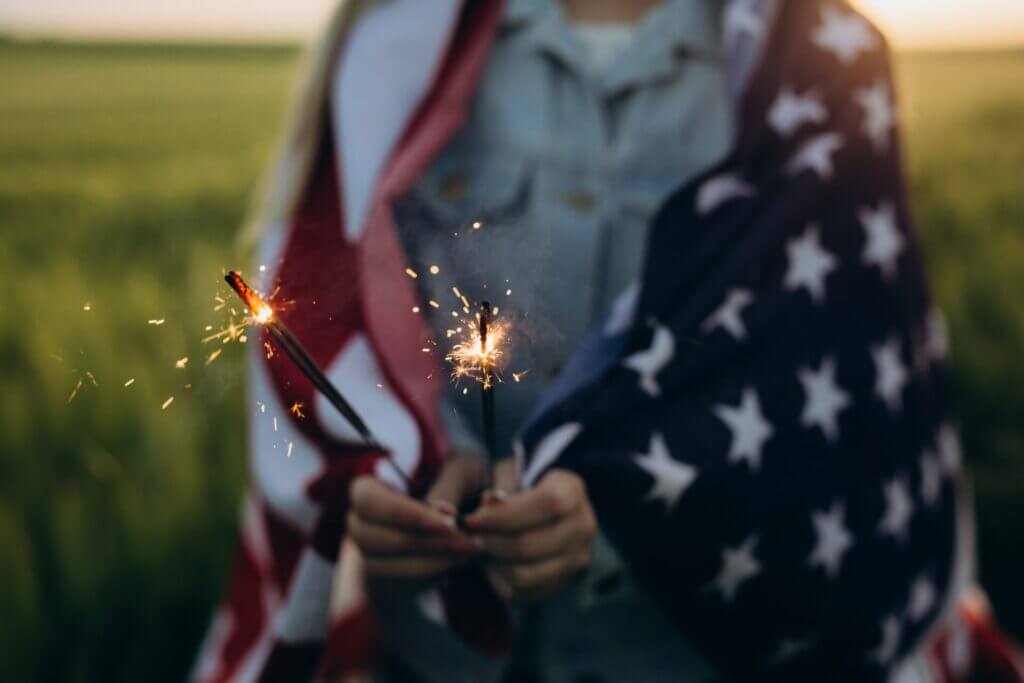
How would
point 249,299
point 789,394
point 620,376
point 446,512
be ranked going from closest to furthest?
point 249,299, point 446,512, point 620,376, point 789,394

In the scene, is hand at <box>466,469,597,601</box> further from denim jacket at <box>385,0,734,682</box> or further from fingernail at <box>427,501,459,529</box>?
denim jacket at <box>385,0,734,682</box>

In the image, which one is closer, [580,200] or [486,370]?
[486,370]

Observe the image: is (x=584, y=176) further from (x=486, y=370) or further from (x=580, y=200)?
(x=486, y=370)

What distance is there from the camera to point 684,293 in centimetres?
75

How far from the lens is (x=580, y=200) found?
817 millimetres

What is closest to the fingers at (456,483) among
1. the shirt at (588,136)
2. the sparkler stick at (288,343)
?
the sparkler stick at (288,343)

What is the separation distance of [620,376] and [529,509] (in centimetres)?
15

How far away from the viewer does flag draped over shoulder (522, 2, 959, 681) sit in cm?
68

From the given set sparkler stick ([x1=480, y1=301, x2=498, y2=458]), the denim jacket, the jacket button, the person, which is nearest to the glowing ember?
sparkler stick ([x1=480, y1=301, x2=498, y2=458])

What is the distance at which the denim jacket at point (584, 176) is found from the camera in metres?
0.75

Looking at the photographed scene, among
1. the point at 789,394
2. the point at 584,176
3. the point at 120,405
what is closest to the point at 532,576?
the point at 789,394

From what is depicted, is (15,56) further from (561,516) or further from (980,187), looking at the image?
(980,187)

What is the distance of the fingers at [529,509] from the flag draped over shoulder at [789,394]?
0.03m

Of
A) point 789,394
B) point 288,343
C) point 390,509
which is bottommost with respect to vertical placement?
point 789,394
